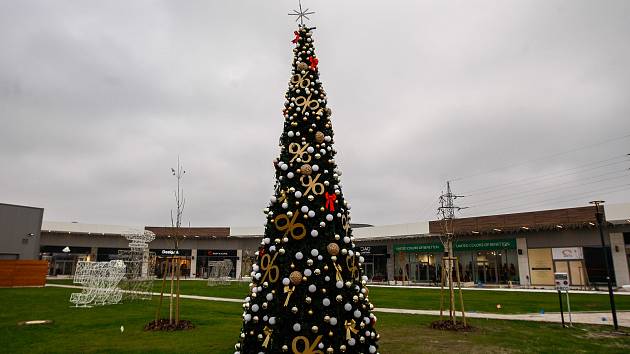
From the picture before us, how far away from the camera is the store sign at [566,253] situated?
111ft

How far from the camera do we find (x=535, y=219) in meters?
34.9

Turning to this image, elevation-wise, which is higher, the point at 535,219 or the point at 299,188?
the point at 535,219

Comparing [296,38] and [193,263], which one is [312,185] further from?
[193,263]

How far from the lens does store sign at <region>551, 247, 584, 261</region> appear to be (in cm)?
3375

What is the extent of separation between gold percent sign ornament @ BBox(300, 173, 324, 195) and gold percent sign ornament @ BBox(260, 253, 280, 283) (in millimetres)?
1165

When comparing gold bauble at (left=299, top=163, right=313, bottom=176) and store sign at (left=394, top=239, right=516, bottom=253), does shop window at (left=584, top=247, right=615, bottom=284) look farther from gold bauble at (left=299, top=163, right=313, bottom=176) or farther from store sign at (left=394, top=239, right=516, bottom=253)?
gold bauble at (left=299, top=163, right=313, bottom=176)

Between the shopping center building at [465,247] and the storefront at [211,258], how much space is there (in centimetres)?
14

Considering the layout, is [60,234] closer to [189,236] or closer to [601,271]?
[189,236]

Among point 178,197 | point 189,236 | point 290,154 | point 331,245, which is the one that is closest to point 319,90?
point 290,154

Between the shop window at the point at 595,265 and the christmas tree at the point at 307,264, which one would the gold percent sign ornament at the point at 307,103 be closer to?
the christmas tree at the point at 307,264

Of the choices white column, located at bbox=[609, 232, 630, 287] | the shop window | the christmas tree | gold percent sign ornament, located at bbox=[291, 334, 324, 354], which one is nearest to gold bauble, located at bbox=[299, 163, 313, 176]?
the christmas tree

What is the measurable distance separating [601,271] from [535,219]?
20.5 feet

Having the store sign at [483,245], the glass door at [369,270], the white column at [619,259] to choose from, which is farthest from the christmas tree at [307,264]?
the glass door at [369,270]

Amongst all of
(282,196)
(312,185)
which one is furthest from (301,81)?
(282,196)
